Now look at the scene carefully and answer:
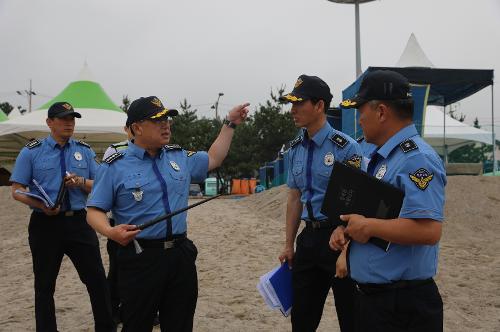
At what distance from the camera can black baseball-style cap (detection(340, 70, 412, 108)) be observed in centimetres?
218

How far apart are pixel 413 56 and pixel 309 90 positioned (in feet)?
54.8

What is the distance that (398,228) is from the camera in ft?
6.39

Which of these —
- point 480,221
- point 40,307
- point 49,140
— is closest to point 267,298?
point 40,307

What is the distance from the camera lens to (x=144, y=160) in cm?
291

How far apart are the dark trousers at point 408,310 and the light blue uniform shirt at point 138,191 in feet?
4.19

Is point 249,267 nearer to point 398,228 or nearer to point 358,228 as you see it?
point 358,228

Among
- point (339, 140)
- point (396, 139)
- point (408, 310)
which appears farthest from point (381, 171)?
point (339, 140)

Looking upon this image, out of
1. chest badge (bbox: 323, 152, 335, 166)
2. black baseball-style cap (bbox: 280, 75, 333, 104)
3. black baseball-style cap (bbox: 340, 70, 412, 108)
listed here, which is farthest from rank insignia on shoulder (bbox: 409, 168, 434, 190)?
black baseball-style cap (bbox: 280, 75, 333, 104)

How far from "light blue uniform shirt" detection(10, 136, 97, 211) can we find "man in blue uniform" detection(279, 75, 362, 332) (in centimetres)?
199

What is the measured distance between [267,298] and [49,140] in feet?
7.85

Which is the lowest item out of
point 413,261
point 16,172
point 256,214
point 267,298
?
point 256,214

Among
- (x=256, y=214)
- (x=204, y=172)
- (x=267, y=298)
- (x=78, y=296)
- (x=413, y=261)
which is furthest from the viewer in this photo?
(x=256, y=214)

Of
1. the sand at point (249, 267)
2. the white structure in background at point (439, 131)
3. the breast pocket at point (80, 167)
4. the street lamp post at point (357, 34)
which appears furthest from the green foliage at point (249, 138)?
the breast pocket at point (80, 167)

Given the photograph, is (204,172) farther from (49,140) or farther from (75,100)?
(75,100)
